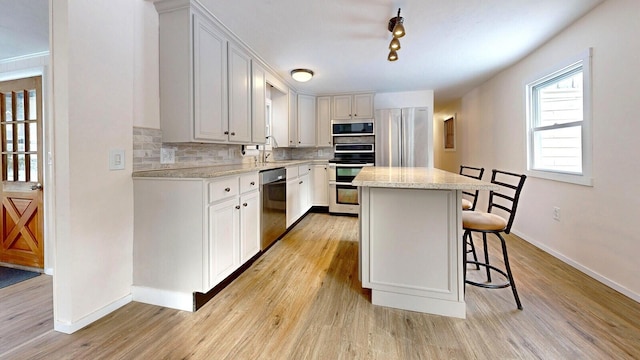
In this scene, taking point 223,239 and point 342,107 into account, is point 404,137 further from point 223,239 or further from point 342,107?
point 223,239

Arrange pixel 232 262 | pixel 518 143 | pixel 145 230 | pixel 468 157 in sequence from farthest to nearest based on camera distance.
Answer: pixel 468 157 < pixel 518 143 < pixel 232 262 < pixel 145 230

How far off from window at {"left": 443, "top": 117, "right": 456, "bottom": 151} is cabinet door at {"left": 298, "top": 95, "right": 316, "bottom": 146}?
3289 mm

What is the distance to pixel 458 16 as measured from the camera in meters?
2.26

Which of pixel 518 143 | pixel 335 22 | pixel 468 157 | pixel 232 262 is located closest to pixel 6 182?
pixel 232 262

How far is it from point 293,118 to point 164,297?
3399 mm

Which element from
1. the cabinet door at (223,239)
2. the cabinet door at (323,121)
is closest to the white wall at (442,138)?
the cabinet door at (323,121)

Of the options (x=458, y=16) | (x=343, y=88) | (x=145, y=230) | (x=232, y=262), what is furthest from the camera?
(x=343, y=88)

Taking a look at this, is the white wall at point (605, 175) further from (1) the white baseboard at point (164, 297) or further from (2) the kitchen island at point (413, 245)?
(1) the white baseboard at point (164, 297)

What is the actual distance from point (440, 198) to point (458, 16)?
66.4 inches

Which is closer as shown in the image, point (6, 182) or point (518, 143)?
point (6, 182)

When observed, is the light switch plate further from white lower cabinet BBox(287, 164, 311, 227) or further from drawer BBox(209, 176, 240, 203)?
white lower cabinet BBox(287, 164, 311, 227)

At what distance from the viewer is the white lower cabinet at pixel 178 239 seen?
5.82 feet

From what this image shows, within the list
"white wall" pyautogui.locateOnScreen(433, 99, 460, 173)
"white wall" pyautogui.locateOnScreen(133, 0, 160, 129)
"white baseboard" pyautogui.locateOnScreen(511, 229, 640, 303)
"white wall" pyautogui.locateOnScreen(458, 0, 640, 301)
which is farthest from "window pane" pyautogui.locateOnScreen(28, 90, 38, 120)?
"white wall" pyautogui.locateOnScreen(433, 99, 460, 173)

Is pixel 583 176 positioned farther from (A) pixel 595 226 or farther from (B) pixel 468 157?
(B) pixel 468 157
